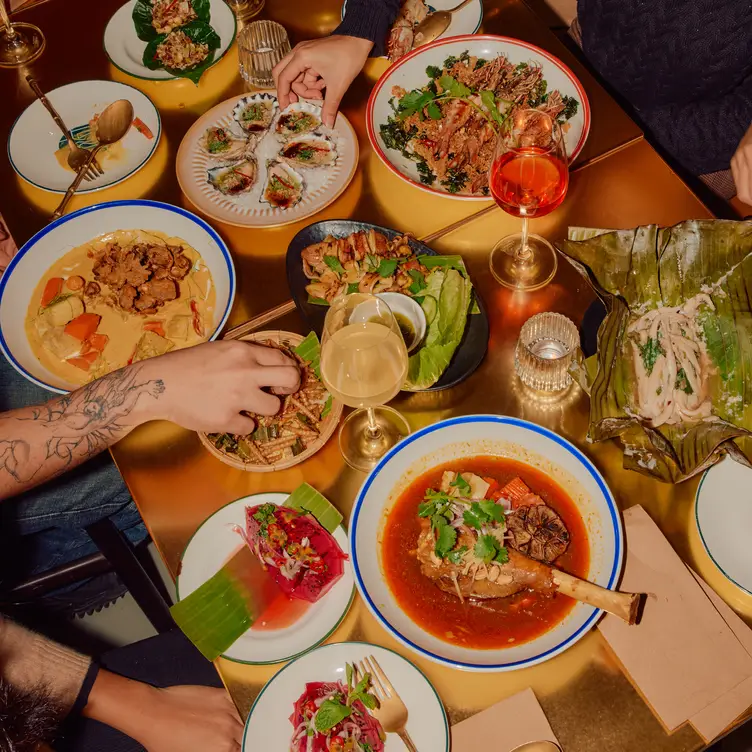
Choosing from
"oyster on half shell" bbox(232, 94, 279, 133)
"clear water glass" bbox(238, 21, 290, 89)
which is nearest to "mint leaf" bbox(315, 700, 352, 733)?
"oyster on half shell" bbox(232, 94, 279, 133)

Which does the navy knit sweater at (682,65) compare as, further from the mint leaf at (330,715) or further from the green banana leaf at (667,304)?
the mint leaf at (330,715)

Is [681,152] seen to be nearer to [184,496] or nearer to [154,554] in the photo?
[184,496]

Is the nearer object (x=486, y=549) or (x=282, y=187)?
(x=486, y=549)

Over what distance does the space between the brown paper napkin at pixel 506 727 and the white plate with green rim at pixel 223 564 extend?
0.35m

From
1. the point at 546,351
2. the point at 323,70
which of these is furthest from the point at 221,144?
the point at 546,351

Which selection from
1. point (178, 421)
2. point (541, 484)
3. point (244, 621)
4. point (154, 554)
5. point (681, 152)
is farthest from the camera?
point (154, 554)

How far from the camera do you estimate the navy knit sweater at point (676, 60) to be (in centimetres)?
238

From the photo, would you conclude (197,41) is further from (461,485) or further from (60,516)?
(461,485)

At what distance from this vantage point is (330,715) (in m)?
1.45

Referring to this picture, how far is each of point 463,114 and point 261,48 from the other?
2.68ft

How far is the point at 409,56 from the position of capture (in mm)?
2396

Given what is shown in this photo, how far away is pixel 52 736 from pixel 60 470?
659mm

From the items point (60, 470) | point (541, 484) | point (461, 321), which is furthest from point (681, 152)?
point (60, 470)

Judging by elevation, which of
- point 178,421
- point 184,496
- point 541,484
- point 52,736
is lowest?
point 52,736
